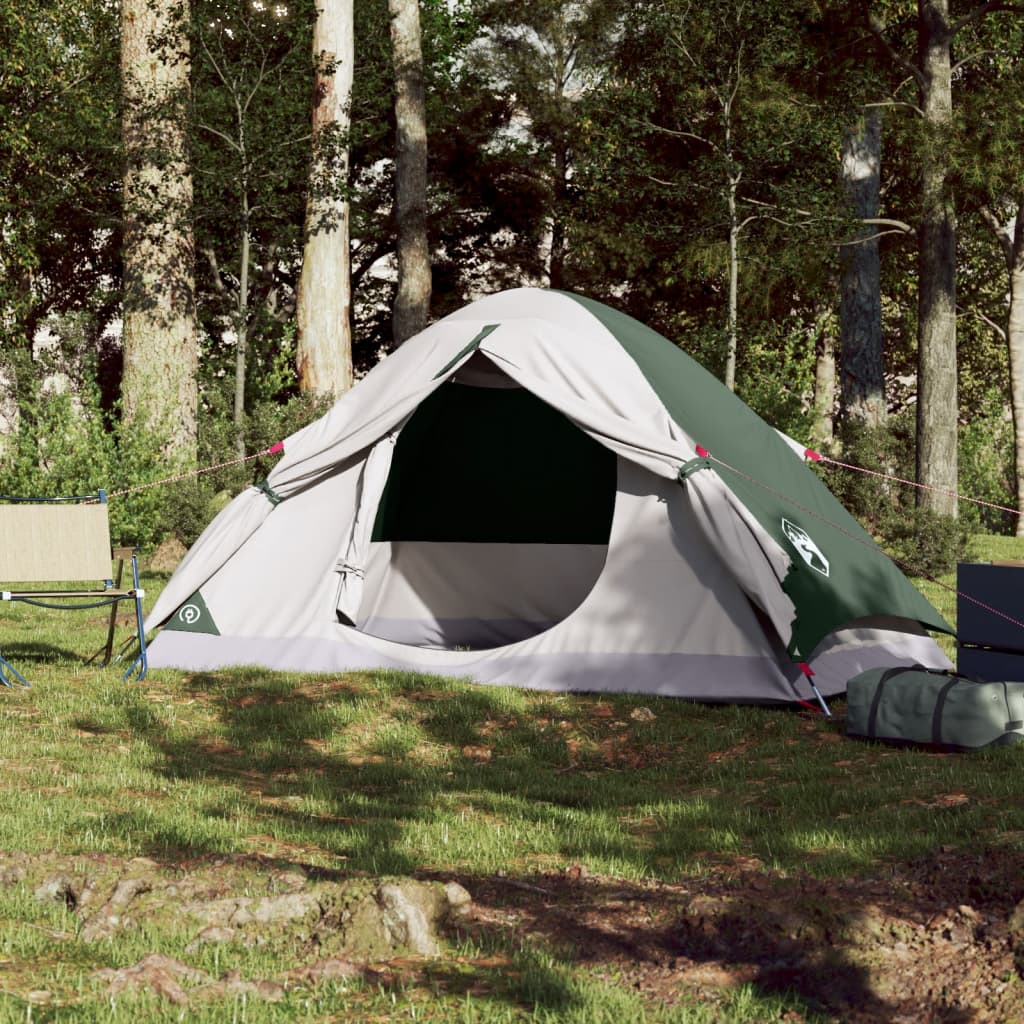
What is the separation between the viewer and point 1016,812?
188 inches

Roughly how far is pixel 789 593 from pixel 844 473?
690 centimetres

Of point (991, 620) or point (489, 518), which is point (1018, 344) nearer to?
point (489, 518)

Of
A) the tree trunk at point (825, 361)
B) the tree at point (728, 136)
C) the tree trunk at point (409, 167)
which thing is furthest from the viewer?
the tree trunk at point (825, 361)

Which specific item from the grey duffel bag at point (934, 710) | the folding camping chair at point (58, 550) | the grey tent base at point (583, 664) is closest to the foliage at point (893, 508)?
the grey tent base at point (583, 664)

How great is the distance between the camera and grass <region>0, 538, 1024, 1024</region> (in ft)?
10.6

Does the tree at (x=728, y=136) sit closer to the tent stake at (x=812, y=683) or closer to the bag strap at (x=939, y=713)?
the tent stake at (x=812, y=683)

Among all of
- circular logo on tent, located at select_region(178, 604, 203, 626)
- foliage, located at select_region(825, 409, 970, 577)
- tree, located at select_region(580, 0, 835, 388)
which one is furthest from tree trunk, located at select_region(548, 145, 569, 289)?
circular logo on tent, located at select_region(178, 604, 203, 626)

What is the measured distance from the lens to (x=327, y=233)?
15242mm

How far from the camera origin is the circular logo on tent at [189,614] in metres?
8.15

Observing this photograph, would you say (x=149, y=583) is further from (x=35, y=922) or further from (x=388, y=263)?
(x=388, y=263)

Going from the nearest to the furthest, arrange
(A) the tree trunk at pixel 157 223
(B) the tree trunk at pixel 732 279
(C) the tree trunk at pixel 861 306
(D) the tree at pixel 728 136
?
(B) the tree trunk at pixel 732 279 < (D) the tree at pixel 728 136 < (A) the tree trunk at pixel 157 223 < (C) the tree trunk at pixel 861 306

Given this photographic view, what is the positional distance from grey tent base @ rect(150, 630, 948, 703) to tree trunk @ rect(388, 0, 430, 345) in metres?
9.90

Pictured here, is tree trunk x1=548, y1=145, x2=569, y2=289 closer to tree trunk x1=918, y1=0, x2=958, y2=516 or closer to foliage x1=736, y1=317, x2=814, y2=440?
foliage x1=736, y1=317, x2=814, y2=440

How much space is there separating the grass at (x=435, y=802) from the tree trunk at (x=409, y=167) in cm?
1050
